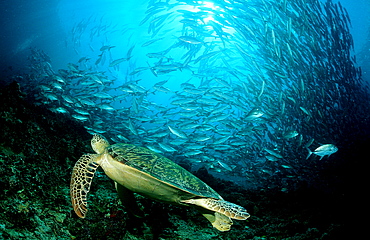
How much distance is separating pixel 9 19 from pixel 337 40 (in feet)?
163

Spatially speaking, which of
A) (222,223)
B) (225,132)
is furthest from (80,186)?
(225,132)

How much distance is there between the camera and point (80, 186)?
7.34ft

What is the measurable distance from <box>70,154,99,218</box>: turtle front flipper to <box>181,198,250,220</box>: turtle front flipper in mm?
1243

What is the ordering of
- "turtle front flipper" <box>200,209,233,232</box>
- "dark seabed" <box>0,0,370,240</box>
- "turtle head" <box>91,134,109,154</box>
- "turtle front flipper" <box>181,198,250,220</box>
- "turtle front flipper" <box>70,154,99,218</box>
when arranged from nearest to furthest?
"turtle front flipper" <box>181,198,250,220</box> → "turtle front flipper" <box>70,154,99,218</box> → "turtle front flipper" <box>200,209,233,232</box> → "dark seabed" <box>0,0,370,240</box> → "turtle head" <box>91,134,109,154</box>

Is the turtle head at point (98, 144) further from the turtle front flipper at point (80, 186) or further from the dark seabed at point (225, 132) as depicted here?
the dark seabed at point (225, 132)

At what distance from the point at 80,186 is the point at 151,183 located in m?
0.90

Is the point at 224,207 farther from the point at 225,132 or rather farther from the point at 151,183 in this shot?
the point at 225,132

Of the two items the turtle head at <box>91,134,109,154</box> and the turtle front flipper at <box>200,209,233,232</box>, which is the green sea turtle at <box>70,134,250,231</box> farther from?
the turtle head at <box>91,134,109,154</box>

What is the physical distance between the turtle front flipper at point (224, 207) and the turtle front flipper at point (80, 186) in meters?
1.24

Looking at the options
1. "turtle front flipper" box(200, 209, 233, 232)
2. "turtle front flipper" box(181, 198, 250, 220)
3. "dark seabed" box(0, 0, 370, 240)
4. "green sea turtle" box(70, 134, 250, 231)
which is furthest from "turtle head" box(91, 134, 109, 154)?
"turtle front flipper" box(200, 209, 233, 232)

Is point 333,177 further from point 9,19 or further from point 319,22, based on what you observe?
point 9,19

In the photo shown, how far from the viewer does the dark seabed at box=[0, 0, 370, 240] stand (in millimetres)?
2520

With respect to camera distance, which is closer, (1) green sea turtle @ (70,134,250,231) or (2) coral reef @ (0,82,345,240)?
(2) coral reef @ (0,82,345,240)

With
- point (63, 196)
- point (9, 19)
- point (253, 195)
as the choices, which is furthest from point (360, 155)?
point (9, 19)
